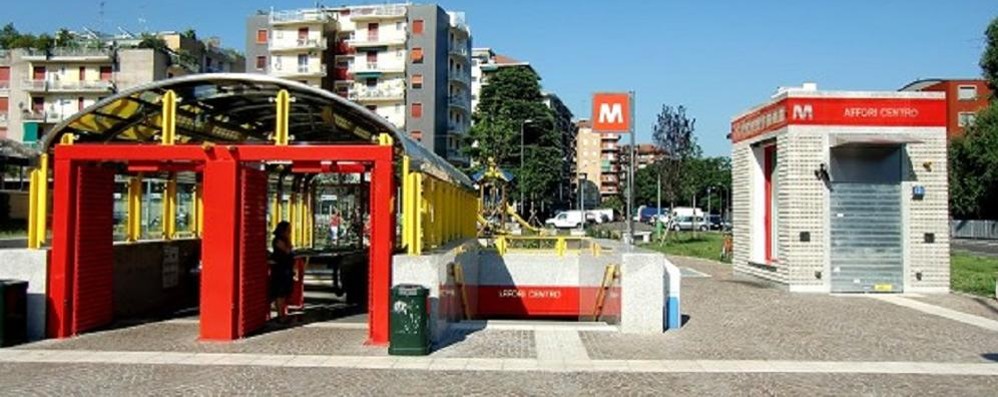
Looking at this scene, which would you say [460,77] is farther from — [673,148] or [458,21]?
[673,148]

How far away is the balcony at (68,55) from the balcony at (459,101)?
30.0 metres

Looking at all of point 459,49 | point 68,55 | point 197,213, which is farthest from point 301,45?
point 197,213

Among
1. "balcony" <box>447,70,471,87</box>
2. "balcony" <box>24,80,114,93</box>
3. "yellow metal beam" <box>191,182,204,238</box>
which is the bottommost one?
"yellow metal beam" <box>191,182,204,238</box>

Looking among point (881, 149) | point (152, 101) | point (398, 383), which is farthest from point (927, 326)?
point (152, 101)

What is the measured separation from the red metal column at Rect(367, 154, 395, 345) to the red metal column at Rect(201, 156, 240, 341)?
192 centimetres

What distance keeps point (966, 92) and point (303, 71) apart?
57.6 metres

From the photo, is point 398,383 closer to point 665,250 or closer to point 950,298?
point 950,298

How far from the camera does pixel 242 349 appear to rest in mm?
10914

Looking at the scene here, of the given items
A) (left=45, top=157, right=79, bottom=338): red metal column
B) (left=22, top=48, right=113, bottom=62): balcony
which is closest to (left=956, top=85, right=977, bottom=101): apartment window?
(left=22, top=48, right=113, bottom=62): balcony

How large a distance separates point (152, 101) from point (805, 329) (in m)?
10.5

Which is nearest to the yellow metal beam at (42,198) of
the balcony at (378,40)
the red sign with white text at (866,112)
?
the red sign with white text at (866,112)

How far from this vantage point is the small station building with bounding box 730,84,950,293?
62.5ft

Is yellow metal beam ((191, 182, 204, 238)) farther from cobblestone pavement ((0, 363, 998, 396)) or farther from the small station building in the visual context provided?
the small station building

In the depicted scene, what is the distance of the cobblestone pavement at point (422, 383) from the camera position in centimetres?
860
